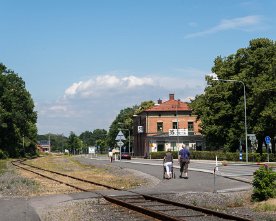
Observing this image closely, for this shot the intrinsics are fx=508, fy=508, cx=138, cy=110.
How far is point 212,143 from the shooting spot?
7594 centimetres

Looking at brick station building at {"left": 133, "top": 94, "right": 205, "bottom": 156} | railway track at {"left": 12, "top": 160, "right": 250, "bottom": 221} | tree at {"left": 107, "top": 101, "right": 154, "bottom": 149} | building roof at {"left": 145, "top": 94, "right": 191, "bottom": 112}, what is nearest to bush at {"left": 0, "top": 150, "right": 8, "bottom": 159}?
brick station building at {"left": 133, "top": 94, "right": 205, "bottom": 156}

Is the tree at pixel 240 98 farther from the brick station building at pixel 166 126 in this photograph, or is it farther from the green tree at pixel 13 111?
the green tree at pixel 13 111

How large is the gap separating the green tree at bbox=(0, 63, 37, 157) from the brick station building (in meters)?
25.2

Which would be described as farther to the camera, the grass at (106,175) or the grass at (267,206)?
the grass at (106,175)

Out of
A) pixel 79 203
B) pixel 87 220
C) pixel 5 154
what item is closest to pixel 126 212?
pixel 87 220

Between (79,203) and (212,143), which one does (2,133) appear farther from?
(79,203)

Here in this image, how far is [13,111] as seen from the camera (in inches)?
3664

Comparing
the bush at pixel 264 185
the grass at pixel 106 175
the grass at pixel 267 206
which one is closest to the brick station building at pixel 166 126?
the grass at pixel 106 175

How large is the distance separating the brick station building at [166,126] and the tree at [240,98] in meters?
23.5

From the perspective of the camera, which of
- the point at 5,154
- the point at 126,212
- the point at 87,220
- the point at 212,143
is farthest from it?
the point at 5,154

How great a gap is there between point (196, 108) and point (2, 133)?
37921mm

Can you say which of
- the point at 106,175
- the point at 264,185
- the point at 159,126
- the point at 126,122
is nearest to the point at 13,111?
the point at 159,126

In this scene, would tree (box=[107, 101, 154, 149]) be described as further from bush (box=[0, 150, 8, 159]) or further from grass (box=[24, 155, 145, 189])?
grass (box=[24, 155, 145, 189])

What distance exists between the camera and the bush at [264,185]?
1579cm
